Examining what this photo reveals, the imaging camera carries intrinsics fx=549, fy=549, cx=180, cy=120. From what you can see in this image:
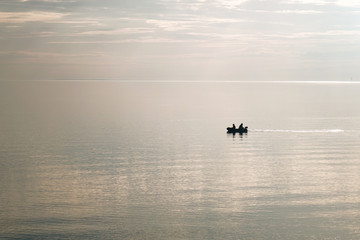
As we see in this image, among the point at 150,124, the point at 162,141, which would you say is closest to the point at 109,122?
the point at 150,124

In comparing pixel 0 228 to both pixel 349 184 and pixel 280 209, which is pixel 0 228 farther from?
pixel 349 184

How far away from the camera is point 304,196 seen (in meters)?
59.1

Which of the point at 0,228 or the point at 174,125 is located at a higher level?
the point at 174,125

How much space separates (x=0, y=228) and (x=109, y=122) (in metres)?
84.0

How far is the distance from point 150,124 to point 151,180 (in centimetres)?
6384

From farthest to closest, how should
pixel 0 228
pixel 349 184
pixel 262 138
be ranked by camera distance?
pixel 262 138, pixel 349 184, pixel 0 228

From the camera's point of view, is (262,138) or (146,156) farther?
(262,138)

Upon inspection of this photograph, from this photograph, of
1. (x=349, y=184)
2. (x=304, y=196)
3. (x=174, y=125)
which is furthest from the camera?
(x=174, y=125)

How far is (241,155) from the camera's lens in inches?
3361

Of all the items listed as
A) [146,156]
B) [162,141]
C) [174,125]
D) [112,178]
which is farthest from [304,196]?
[174,125]

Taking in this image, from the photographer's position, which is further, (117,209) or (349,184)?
(349,184)

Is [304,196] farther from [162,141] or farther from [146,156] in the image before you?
[162,141]

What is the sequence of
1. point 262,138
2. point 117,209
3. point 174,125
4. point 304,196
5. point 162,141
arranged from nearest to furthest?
1. point 117,209
2. point 304,196
3. point 162,141
4. point 262,138
5. point 174,125

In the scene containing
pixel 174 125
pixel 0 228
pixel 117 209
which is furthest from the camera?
pixel 174 125
